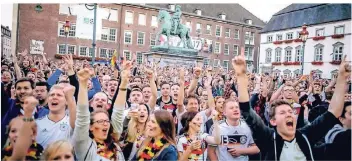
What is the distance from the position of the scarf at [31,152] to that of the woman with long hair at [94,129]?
283 mm

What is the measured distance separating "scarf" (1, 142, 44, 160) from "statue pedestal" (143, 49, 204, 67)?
1364cm

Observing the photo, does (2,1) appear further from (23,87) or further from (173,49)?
(173,49)

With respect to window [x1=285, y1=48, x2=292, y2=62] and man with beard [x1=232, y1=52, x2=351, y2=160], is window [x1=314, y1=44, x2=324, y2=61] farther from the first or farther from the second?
man with beard [x1=232, y1=52, x2=351, y2=160]

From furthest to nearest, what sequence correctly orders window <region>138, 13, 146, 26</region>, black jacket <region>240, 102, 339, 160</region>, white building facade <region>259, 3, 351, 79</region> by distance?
window <region>138, 13, 146, 26</region>, white building facade <region>259, 3, 351, 79</region>, black jacket <region>240, 102, 339, 160</region>

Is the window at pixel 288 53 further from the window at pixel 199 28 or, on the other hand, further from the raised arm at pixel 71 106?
the window at pixel 199 28

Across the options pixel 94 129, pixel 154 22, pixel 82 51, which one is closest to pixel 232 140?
pixel 94 129

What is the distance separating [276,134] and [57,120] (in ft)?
6.58

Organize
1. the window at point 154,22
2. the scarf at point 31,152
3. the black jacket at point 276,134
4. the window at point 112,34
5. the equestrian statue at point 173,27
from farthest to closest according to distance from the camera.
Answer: the window at point 154,22
the window at point 112,34
the equestrian statue at point 173,27
the black jacket at point 276,134
the scarf at point 31,152

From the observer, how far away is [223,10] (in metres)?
37.2

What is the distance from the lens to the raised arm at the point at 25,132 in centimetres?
229

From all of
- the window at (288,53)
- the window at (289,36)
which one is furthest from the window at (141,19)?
the window at (288,53)

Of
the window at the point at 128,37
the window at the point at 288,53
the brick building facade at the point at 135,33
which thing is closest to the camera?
the window at the point at 288,53

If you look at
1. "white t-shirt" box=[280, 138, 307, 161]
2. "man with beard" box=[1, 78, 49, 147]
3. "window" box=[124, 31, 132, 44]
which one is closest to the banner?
"man with beard" box=[1, 78, 49, 147]

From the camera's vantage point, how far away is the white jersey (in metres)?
2.84
